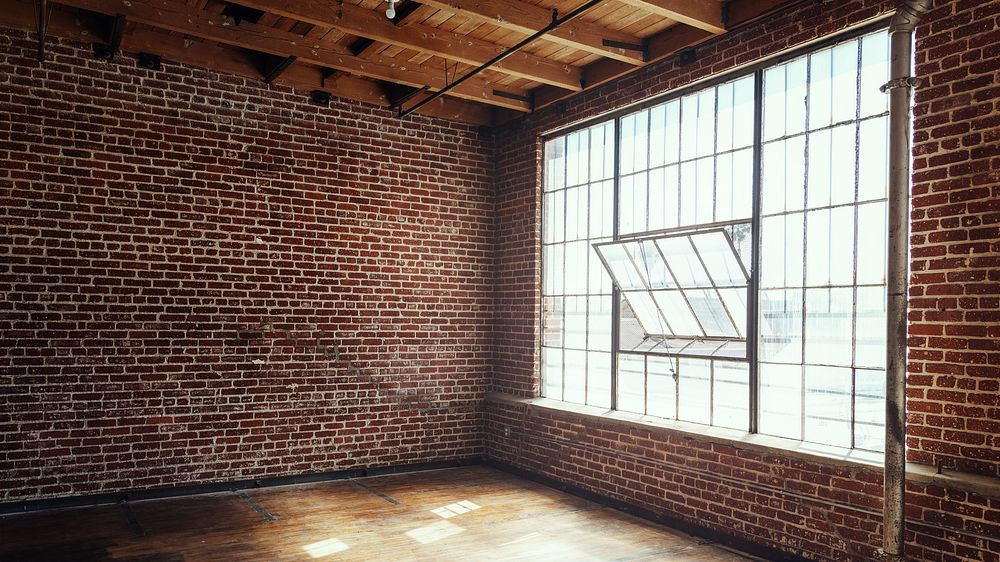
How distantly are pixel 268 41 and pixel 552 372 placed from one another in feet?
13.2

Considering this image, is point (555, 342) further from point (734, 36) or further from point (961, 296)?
point (961, 296)

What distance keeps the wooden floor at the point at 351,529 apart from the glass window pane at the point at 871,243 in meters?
2.05

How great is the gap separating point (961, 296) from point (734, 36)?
2.45 meters

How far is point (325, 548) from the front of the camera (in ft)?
15.2

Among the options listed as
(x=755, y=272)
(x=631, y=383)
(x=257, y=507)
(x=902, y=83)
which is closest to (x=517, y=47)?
(x=755, y=272)

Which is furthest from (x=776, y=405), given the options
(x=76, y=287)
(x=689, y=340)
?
(x=76, y=287)

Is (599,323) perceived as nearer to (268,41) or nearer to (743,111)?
(743,111)

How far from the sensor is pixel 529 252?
281 inches

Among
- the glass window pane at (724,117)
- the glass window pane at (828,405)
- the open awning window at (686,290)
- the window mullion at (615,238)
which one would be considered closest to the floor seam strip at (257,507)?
the window mullion at (615,238)

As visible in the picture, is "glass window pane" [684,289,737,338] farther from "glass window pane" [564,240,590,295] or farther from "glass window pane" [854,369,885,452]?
"glass window pane" [564,240,590,295]

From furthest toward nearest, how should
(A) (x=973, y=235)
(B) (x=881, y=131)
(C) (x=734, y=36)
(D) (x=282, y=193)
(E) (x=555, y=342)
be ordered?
(E) (x=555, y=342), (D) (x=282, y=193), (C) (x=734, y=36), (B) (x=881, y=131), (A) (x=973, y=235)

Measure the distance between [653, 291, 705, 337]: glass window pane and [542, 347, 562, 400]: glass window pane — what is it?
161 cm

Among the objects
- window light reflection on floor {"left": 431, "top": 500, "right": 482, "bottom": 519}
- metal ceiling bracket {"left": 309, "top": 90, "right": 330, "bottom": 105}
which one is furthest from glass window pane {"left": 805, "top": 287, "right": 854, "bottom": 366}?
metal ceiling bracket {"left": 309, "top": 90, "right": 330, "bottom": 105}

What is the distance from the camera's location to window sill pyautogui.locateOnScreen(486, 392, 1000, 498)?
137 inches
